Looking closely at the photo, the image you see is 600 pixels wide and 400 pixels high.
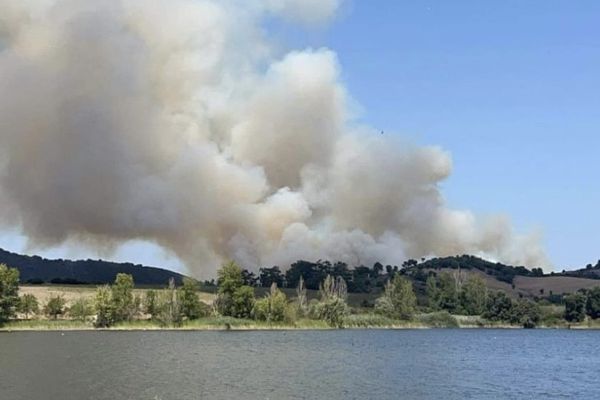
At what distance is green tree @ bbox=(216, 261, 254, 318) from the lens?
193125 millimetres

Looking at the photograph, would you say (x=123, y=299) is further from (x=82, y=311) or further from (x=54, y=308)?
(x=54, y=308)

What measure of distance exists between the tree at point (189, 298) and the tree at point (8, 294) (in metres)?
36.6

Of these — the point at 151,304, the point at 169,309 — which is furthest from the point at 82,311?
the point at 169,309

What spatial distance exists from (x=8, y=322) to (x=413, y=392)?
127396 millimetres

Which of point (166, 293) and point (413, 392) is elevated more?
point (166, 293)

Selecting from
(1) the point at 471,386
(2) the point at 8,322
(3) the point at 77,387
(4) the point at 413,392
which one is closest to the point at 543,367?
(1) the point at 471,386

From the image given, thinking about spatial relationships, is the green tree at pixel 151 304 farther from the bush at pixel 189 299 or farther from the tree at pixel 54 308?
the tree at pixel 54 308

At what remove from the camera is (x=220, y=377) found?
76375 millimetres

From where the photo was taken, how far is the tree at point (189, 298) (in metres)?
184

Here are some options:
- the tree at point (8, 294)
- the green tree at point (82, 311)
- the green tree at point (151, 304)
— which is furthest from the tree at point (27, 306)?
the green tree at point (151, 304)

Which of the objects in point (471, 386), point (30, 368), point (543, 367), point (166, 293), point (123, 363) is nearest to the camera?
point (471, 386)

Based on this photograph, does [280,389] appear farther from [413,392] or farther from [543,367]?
[543,367]

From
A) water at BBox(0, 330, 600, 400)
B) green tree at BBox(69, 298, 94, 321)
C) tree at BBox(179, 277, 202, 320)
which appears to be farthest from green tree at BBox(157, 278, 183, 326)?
water at BBox(0, 330, 600, 400)

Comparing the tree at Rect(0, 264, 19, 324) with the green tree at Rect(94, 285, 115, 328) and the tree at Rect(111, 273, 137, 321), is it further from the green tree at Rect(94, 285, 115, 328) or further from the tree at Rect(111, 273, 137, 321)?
the tree at Rect(111, 273, 137, 321)
